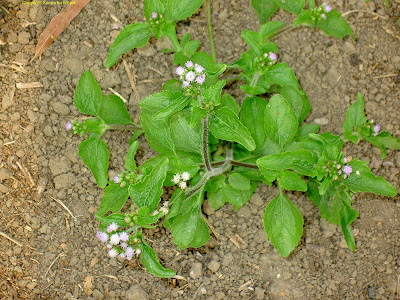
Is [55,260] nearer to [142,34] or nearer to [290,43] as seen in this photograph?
[142,34]

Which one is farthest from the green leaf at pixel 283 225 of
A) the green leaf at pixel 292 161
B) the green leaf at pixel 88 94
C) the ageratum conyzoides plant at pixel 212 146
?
the green leaf at pixel 88 94

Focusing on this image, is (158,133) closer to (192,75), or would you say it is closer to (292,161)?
(192,75)

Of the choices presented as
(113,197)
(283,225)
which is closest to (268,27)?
(283,225)

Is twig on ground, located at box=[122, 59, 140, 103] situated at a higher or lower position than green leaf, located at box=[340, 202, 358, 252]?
higher

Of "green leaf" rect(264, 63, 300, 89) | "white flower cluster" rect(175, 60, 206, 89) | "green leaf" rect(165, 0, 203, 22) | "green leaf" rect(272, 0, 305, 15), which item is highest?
"green leaf" rect(165, 0, 203, 22)

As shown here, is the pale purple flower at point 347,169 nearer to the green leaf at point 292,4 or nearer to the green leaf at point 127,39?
the green leaf at point 292,4

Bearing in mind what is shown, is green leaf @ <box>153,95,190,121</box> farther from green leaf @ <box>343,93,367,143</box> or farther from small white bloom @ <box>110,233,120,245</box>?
green leaf @ <box>343,93,367,143</box>

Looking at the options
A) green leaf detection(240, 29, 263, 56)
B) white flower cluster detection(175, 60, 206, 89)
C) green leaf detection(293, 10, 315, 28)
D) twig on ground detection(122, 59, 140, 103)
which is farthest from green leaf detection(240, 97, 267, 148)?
twig on ground detection(122, 59, 140, 103)
